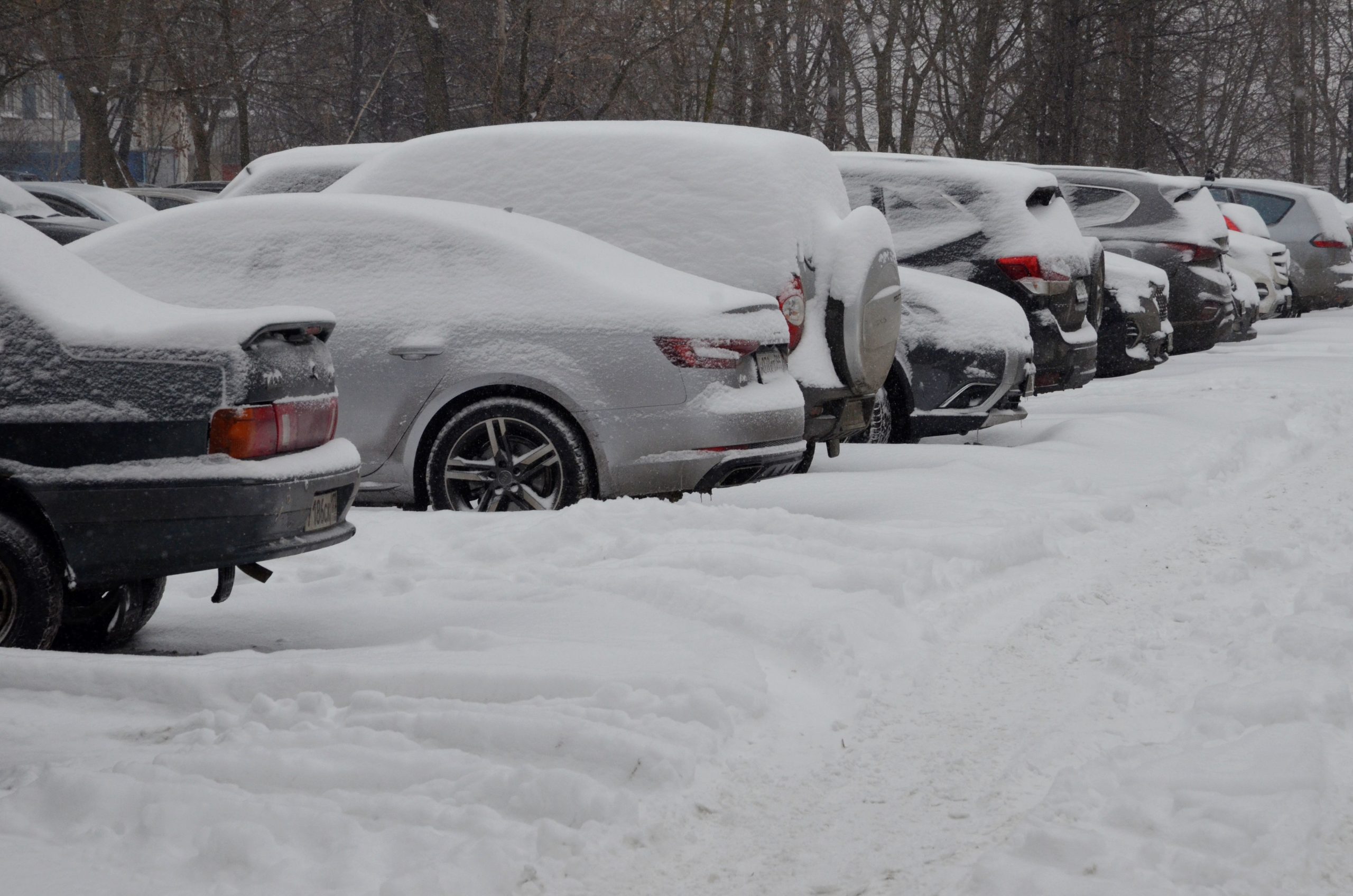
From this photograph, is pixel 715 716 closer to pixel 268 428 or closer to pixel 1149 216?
pixel 268 428

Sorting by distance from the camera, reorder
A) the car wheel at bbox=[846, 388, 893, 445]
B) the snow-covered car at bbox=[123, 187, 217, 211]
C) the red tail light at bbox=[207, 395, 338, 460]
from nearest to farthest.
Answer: the red tail light at bbox=[207, 395, 338, 460], the car wheel at bbox=[846, 388, 893, 445], the snow-covered car at bbox=[123, 187, 217, 211]

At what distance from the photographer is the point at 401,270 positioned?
7355 mm

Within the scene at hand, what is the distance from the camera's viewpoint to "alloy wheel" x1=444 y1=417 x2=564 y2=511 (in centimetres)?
718

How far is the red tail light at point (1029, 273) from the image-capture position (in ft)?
34.1

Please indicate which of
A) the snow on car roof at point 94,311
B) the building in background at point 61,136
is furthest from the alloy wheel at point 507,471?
the building in background at point 61,136

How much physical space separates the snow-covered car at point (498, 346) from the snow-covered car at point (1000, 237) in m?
3.36

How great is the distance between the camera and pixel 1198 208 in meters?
15.5

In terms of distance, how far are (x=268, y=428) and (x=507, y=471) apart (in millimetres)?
2244

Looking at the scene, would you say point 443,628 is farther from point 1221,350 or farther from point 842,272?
point 1221,350

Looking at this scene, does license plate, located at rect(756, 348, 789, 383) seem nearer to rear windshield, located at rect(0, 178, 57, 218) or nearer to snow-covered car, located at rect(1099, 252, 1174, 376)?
snow-covered car, located at rect(1099, 252, 1174, 376)

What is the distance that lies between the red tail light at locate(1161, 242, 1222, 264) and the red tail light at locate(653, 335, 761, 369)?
9478mm

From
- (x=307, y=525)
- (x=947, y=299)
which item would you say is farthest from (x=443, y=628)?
(x=947, y=299)

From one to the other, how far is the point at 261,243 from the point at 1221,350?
13.3 meters

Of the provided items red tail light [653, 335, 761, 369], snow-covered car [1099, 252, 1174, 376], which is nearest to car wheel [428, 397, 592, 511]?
red tail light [653, 335, 761, 369]
